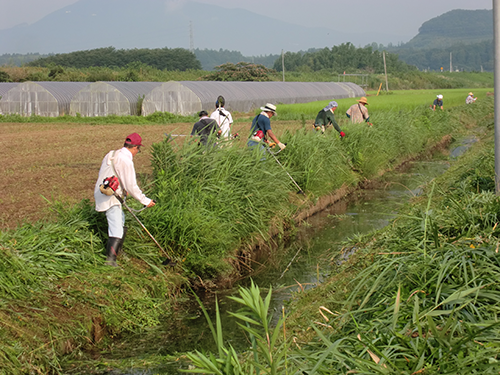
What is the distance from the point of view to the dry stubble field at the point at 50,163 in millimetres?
9594

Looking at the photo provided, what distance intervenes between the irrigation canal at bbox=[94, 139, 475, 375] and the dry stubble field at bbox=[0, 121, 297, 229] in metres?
2.11

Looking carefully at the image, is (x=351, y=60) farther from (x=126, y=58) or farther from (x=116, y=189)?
(x=116, y=189)

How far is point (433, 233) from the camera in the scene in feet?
13.2

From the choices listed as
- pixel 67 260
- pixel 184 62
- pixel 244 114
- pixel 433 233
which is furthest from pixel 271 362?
pixel 184 62

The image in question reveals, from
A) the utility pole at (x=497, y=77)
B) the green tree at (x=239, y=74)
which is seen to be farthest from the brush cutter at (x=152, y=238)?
the green tree at (x=239, y=74)

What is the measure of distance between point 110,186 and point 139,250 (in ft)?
3.87

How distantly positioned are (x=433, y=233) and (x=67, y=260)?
3.69 m

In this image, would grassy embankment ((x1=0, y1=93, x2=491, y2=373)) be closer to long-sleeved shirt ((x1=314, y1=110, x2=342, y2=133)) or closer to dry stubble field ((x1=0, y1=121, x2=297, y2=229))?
dry stubble field ((x1=0, y1=121, x2=297, y2=229))

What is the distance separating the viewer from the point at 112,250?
6109 mm

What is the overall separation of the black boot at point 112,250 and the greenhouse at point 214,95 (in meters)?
27.0

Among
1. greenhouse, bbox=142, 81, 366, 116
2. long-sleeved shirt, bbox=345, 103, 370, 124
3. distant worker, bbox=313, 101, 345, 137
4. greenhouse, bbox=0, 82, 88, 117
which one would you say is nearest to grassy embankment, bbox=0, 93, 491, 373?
distant worker, bbox=313, 101, 345, 137

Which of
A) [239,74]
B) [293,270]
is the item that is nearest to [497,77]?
[293,270]

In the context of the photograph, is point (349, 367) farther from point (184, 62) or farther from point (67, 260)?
point (184, 62)

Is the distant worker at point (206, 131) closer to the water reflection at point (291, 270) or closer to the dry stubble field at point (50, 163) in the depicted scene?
the water reflection at point (291, 270)
